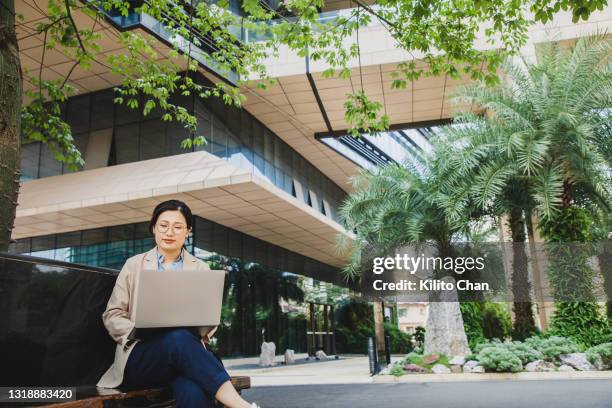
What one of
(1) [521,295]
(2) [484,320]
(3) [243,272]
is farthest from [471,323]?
(3) [243,272]

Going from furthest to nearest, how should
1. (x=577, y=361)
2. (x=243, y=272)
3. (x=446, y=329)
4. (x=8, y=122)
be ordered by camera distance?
(x=243, y=272)
(x=446, y=329)
(x=577, y=361)
(x=8, y=122)

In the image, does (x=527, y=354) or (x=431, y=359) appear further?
(x=431, y=359)

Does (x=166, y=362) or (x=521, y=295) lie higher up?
(x=521, y=295)

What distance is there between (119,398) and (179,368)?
381 mm

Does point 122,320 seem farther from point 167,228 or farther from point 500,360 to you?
point 500,360

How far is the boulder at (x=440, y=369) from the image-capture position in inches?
473

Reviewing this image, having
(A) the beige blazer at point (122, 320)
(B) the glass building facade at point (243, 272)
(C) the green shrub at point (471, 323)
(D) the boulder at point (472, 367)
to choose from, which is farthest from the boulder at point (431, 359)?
(A) the beige blazer at point (122, 320)

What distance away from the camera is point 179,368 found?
292 centimetres

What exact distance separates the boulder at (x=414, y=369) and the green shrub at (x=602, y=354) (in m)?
3.45

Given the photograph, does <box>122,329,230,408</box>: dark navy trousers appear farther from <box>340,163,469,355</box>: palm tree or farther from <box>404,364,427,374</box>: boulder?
<box>340,163,469,355</box>: palm tree

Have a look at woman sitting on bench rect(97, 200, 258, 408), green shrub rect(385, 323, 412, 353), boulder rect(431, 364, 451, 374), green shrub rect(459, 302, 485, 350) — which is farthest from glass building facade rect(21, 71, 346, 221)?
green shrub rect(385, 323, 412, 353)

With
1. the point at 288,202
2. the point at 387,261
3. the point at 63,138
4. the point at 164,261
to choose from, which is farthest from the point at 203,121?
the point at 164,261

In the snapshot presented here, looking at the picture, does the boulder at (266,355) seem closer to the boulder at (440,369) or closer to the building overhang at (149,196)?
the building overhang at (149,196)

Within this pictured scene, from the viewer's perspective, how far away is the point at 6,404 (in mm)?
2627
